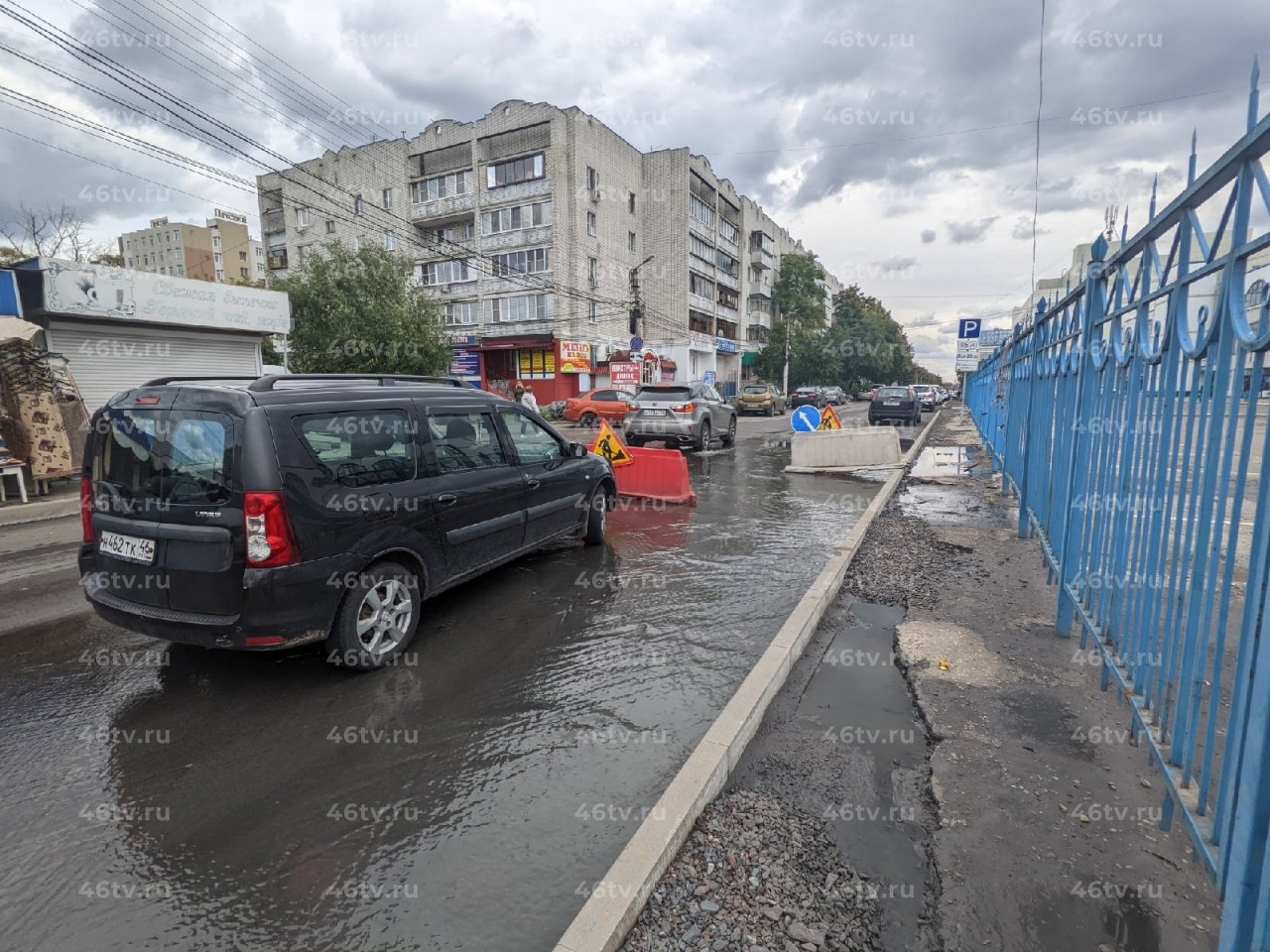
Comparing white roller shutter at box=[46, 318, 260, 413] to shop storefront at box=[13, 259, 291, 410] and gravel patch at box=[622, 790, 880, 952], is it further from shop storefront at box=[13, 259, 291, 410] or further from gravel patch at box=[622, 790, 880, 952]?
gravel patch at box=[622, 790, 880, 952]

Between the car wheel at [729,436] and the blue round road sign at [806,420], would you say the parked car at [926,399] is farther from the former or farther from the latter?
the blue round road sign at [806,420]

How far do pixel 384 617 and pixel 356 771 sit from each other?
1.17m

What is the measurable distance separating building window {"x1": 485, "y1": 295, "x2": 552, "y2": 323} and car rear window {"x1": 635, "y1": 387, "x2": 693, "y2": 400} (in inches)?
835

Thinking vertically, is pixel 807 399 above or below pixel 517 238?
below

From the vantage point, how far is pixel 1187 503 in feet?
9.80

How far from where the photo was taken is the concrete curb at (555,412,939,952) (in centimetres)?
206

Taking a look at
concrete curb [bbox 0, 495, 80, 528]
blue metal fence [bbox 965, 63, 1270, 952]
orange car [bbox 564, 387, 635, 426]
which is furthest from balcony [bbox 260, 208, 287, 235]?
blue metal fence [bbox 965, 63, 1270, 952]

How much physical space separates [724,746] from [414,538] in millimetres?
2414

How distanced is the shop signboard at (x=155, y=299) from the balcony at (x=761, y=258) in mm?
49831

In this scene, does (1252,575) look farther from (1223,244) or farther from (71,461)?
(71,461)

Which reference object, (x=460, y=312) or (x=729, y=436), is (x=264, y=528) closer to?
(x=729, y=436)

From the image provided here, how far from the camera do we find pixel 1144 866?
2379mm

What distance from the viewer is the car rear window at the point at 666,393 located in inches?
653

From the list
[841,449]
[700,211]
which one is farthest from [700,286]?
[841,449]
